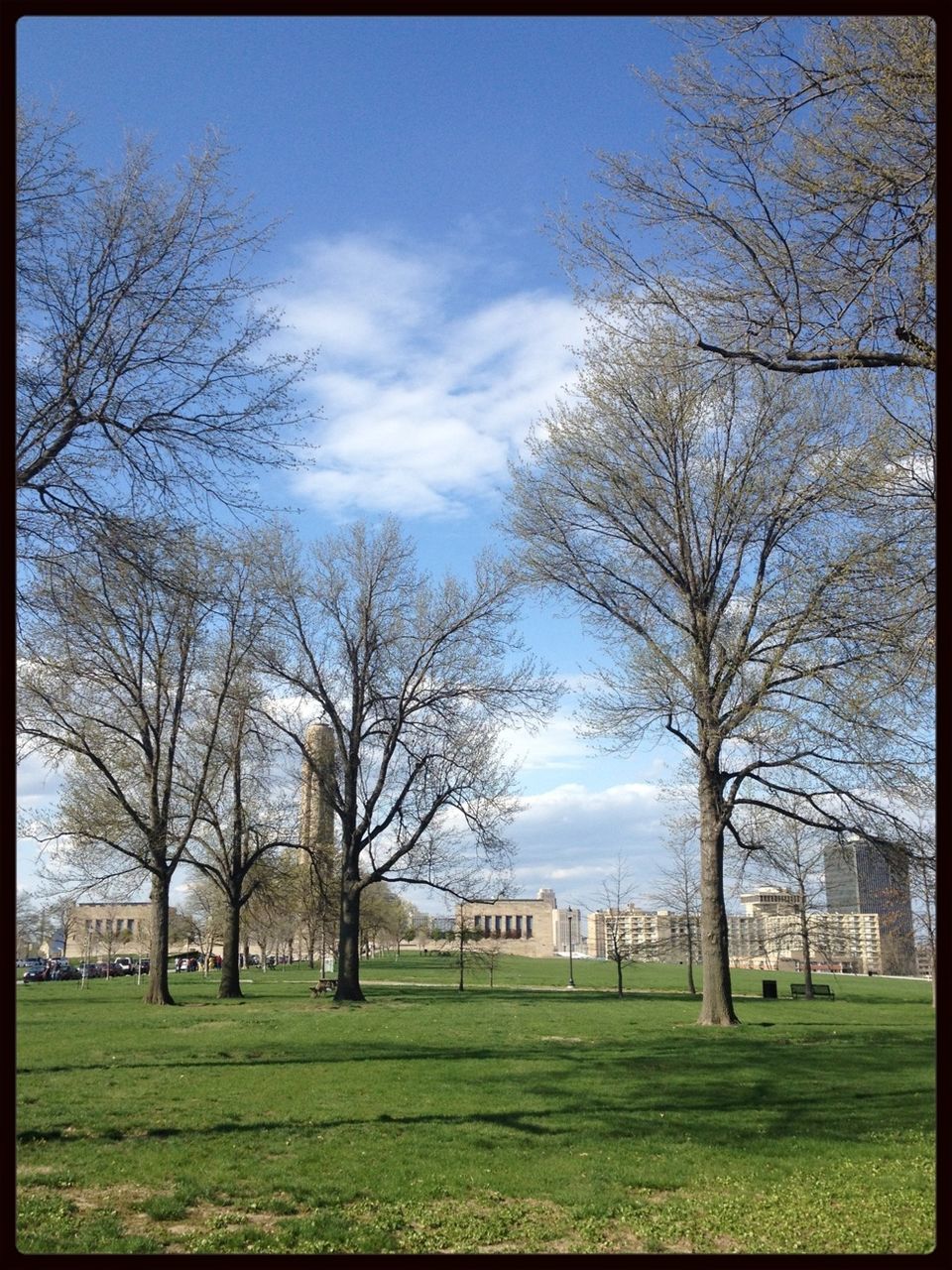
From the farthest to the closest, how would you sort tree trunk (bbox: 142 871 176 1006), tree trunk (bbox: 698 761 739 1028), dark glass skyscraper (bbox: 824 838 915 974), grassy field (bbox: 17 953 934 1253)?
tree trunk (bbox: 142 871 176 1006) → tree trunk (bbox: 698 761 739 1028) → dark glass skyscraper (bbox: 824 838 915 974) → grassy field (bbox: 17 953 934 1253)

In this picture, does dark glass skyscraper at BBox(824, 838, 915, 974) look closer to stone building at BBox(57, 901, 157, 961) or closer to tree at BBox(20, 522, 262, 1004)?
tree at BBox(20, 522, 262, 1004)

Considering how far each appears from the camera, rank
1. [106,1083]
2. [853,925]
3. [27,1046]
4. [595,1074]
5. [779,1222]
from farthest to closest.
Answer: [853,925] → [27,1046] → [595,1074] → [106,1083] → [779,1222]

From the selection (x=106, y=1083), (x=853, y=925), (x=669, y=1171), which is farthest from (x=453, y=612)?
(x=853, y=925)

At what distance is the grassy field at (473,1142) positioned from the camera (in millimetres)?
7035

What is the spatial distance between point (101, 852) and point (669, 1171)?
79.5 feet

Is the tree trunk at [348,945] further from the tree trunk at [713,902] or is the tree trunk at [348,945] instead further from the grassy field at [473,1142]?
the tree trunk at [713,902]

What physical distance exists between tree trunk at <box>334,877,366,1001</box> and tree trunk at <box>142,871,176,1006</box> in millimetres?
4804

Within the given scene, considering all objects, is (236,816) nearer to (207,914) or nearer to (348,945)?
(348,945)

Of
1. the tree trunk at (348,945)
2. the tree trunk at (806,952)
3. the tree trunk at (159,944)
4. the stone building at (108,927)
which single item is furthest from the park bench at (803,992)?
the stone building at (108,927)

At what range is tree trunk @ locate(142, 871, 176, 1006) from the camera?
28.9 m

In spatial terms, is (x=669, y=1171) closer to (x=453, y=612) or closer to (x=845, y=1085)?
(x=845, y=1085)

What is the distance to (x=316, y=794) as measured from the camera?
32.4m

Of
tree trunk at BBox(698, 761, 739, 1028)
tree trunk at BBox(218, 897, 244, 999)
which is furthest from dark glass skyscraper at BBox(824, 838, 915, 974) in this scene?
tree trunk at BBox(218, 897, 244, 999)

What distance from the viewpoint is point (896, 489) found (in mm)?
11305
